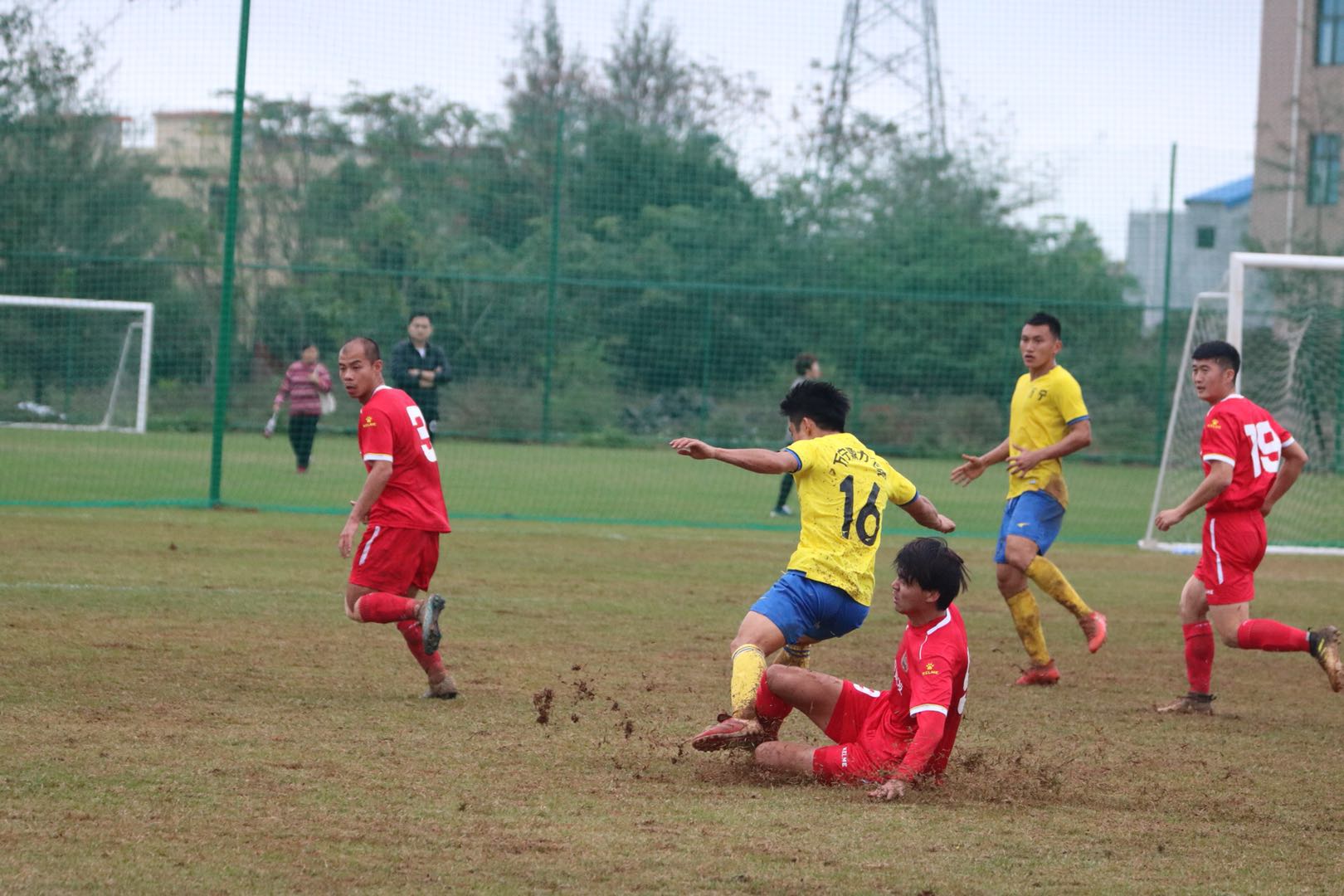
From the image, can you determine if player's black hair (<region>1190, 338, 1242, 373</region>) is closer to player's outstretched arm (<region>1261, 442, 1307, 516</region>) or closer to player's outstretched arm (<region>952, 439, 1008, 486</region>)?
player's outstretched arm (<region>1261, 442, 1307, 516</region>)

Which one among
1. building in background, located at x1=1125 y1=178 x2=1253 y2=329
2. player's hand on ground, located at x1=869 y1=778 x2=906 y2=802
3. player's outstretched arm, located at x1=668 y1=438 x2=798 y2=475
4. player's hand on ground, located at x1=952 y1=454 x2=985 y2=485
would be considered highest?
building in background, located at x1=1125 y1=178 x2=1253 y2=329

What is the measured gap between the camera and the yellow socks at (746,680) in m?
5.20

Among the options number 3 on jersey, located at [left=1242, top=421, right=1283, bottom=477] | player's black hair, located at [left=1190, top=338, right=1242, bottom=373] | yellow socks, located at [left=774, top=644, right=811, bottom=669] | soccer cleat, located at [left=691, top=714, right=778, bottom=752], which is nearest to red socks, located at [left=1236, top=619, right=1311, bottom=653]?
number 3 on jersey, located at [left=1242, top=421, right=1283, bottom=477]

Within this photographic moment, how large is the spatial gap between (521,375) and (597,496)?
15.3ft

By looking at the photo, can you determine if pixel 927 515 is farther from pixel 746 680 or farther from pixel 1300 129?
pixel 1300 129

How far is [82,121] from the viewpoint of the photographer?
20000 millimetres

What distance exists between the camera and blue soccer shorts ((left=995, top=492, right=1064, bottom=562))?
7.85 m

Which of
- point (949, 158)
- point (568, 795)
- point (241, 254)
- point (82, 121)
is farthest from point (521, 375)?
point (568, 795)

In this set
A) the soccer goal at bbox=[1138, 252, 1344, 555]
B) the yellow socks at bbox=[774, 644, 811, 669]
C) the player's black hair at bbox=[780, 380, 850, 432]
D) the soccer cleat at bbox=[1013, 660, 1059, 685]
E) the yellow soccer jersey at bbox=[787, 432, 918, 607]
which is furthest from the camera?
the soccer goal at bbox=[1138, 252, 1344, 555]

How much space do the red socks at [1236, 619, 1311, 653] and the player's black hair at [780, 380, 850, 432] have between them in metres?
2.51

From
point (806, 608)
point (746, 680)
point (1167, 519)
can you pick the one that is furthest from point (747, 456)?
point (1167, 519)

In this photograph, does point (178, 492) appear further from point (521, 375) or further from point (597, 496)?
point (521, 375)

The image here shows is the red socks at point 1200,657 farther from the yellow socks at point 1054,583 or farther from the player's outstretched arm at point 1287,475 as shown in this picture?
the yellow socks at point 1054,583

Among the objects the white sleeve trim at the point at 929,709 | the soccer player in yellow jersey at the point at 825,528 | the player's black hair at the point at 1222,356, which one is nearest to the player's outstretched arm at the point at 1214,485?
the player's black hair at the point at 1222,356
